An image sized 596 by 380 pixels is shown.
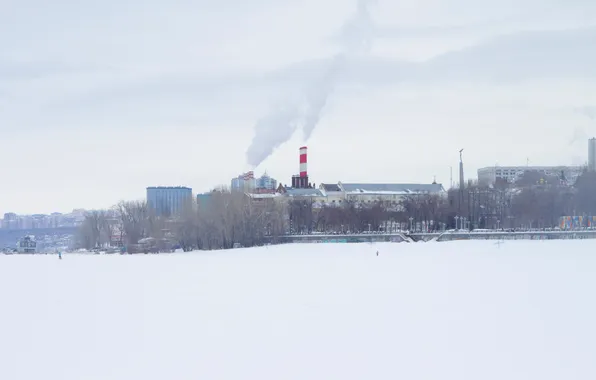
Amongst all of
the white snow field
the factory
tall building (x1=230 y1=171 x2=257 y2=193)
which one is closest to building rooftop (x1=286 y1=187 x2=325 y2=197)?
the factory

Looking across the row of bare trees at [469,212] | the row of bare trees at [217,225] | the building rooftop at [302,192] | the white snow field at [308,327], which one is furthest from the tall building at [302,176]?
the white snow field at [308,327]

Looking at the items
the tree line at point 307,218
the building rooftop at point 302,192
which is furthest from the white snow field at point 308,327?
the building rooftop at point 302,192

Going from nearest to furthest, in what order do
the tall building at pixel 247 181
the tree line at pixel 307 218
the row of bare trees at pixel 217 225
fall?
the row of bare trees at pixel 217 225, the tree line at pixel 307 218, the tall building at pixel 247 181

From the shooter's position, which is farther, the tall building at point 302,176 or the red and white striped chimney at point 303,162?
the tall building at point 302,176

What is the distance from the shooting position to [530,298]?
17.8 meters

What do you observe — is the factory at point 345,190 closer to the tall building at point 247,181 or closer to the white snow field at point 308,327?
the tall building at point 247,181

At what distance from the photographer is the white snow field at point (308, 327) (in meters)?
11.2

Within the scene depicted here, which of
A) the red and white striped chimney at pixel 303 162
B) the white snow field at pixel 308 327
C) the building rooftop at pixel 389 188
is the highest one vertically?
the red and white striped chimney at pixel 303 162

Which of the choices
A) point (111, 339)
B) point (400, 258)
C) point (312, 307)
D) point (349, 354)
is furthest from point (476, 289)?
point (400, 258)

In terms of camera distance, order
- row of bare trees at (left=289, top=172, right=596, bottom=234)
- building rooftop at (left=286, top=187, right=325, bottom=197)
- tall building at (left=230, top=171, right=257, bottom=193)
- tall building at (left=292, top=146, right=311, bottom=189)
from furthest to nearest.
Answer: building rooftop at (left=286, top=187, right=325, bottom=197) < tall building at (left=292, top=146, right=311, bottom=189) < tall building at (left=230, top=171, right=257, bottom=193) < row of bare trees at (left=289, top=172, right=596, bottom=234)

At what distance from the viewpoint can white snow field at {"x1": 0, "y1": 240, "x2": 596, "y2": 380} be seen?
11203 mm

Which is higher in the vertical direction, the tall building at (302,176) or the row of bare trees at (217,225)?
the tall building at (302,176)

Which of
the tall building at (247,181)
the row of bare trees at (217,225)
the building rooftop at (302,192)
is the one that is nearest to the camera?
the row of bare trees at (217,225)

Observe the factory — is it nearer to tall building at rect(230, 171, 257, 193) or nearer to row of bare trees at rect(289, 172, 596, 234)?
tall building at rect(230, 171, 257, 193)
